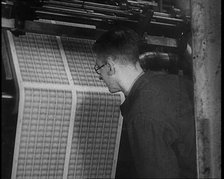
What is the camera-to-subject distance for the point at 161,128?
1.32 metres

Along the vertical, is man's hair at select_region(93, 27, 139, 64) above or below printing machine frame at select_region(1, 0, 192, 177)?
below

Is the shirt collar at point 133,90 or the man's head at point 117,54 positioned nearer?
the shirt collar at point 133,90

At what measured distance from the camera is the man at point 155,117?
1315mm

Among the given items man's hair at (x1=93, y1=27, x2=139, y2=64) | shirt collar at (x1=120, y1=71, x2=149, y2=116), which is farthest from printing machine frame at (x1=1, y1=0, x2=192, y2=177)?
shirt collar at (x1=120, y1=71, x2=149, y2=116)

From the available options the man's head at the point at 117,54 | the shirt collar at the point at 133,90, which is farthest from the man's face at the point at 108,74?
the shirt collar at the point at 133,90

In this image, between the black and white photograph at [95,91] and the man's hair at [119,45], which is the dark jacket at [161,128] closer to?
the black and white photograph at [95,91]

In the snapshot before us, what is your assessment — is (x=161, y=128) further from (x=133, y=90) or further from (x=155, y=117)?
(x=133, y=90)

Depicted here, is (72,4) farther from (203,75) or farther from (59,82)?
(203,75)

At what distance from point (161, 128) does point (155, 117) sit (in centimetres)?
5

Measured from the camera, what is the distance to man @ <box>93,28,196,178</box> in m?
1.32

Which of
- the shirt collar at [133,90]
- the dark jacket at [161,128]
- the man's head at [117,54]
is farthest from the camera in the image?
the man's head at [117,54]

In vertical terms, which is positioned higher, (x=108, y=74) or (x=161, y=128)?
(x=108, y=74)

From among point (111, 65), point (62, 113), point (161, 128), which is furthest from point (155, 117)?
point (62, 113)

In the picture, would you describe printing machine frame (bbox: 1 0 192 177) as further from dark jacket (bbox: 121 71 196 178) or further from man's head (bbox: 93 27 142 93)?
dark jacket (bbox: 121 71 196 178)
